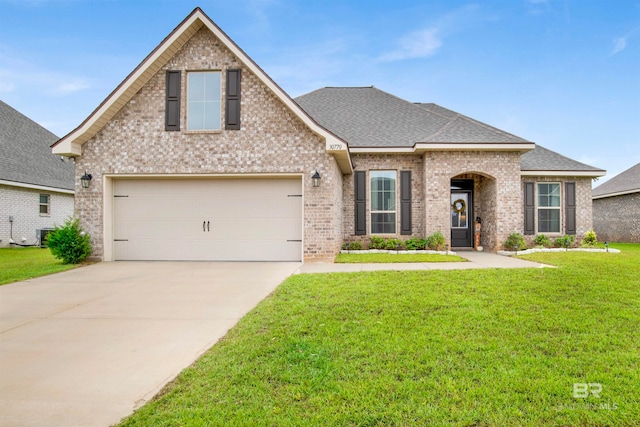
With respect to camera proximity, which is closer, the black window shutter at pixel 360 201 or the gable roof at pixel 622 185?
the black window shutter at pixel 360 201

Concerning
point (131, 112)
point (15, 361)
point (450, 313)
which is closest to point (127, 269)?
point (131, 112)

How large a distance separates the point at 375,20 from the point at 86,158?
11769 mm

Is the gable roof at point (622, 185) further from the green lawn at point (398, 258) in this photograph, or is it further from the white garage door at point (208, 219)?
the white garage door at point (208, 219)

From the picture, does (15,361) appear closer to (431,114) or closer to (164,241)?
(164,241)

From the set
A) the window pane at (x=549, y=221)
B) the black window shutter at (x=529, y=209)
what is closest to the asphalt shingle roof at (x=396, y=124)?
the black window shutter at (x=529, y=209)

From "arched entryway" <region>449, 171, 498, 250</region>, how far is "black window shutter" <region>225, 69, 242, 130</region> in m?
8.32

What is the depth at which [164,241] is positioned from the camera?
399 inches

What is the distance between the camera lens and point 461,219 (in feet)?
45.9

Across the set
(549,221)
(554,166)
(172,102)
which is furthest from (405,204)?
(172,102)

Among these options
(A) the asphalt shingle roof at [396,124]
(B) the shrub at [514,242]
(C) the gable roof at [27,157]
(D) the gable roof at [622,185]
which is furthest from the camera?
(D) the gable roof at [622,185]

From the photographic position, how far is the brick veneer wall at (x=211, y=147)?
31.6 ft

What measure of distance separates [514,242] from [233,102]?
1025 cm

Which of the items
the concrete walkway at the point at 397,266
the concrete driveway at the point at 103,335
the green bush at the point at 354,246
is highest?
the green bush at the point at 354,246

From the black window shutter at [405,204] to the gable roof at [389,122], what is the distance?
127 centimetres
